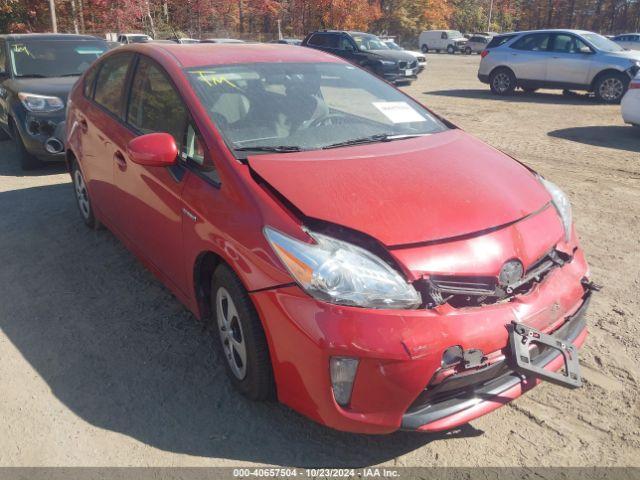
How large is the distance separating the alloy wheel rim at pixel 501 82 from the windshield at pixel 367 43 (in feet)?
13.5

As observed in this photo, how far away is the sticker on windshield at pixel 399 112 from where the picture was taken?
145 inches

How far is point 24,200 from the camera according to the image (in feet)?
19.8

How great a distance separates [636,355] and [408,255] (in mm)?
1783

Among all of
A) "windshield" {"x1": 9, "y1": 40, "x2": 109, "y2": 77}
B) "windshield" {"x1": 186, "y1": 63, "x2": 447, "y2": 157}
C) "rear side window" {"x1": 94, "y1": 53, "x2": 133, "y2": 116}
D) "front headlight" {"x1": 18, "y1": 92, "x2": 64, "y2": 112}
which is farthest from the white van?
"windshield" {"x1": 186, "y1": 63, "x2": 447, "y2": 157}

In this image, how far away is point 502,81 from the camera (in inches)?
588

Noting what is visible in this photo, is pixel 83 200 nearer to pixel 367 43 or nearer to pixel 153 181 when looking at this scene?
pixel 153 181

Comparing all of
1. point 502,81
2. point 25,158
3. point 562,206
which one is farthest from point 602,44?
point 25,158

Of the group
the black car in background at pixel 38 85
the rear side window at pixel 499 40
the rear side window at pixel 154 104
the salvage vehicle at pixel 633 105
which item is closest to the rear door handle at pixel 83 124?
the rear side window at pixel 154 104

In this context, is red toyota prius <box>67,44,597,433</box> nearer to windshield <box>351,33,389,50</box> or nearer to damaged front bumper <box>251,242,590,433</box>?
damaged front bumper <box>251,242,590,433</box>

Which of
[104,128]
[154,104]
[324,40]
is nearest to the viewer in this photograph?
[154,104]

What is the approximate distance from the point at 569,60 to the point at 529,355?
13257 mm

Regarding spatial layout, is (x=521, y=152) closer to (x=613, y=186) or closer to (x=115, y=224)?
(x=613, y=186)

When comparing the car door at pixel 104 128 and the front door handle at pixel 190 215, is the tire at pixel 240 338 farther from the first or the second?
the car door at pixel 104 128

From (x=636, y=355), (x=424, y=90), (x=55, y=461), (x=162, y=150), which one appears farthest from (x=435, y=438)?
(x=424, y=90)
